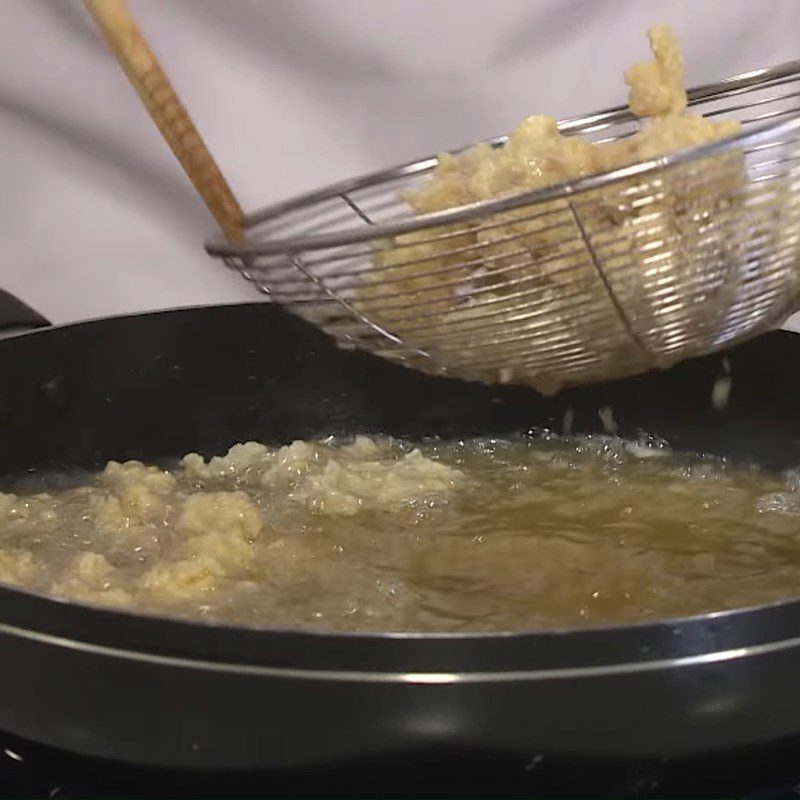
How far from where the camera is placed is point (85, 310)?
3.65 ft

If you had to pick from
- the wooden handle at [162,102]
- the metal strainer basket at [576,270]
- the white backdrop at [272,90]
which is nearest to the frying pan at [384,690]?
the metal strainer basket at [576,270]

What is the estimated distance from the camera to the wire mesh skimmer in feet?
2.08

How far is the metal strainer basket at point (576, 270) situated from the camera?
63cm

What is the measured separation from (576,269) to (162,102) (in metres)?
0.36

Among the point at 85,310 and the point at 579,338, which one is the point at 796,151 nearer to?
the point at 579,338

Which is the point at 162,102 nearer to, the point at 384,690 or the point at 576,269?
the point at 576,269

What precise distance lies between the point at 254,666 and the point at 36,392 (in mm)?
578

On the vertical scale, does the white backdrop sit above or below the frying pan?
above

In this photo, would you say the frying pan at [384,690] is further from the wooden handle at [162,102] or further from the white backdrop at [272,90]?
the white backdrop at [272,90]

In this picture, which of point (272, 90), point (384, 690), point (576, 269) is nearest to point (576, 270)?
point (576, 269)

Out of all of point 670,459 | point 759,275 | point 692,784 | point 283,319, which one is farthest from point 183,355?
point 692,784

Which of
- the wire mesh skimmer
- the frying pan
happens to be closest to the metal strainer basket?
the wire mesh skimmer

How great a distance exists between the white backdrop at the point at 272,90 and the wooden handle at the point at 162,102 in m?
0.18

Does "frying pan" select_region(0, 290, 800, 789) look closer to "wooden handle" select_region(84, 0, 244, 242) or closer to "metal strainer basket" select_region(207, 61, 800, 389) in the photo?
"metal strainer basket" select_region(207, 61, 800, 389)
